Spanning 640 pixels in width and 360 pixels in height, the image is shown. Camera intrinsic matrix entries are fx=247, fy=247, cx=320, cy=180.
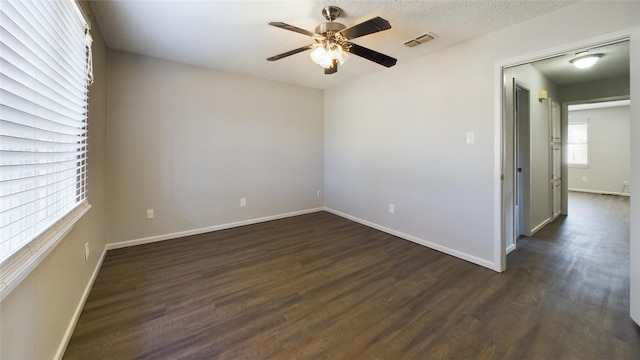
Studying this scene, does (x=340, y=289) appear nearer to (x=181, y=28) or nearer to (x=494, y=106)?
(x=494, y=106)

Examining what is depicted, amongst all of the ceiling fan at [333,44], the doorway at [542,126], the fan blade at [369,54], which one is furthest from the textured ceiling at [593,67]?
the ceiling fan at [333,44]

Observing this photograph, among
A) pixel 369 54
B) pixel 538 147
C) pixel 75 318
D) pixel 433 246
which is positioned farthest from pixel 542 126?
pixel 75 318

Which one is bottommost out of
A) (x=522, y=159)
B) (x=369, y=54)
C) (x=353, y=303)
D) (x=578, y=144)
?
(x=353, y=303)

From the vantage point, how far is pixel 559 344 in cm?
154

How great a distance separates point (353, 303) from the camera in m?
1.95

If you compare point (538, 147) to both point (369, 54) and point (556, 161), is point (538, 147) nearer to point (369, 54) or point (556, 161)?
point (556, 161)

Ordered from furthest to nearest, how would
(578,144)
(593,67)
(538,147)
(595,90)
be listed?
(578,144) → (595,90) → (538,147) → (593,67)

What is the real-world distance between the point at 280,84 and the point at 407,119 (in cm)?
225

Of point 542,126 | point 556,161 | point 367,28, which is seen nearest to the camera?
point 367,28

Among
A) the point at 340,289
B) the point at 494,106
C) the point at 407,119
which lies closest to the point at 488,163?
the point at 494,106

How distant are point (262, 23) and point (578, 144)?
30.1 ft

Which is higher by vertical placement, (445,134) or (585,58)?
(585,58)

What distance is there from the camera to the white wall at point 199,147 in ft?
10.0

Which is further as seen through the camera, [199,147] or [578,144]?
[578,144]
